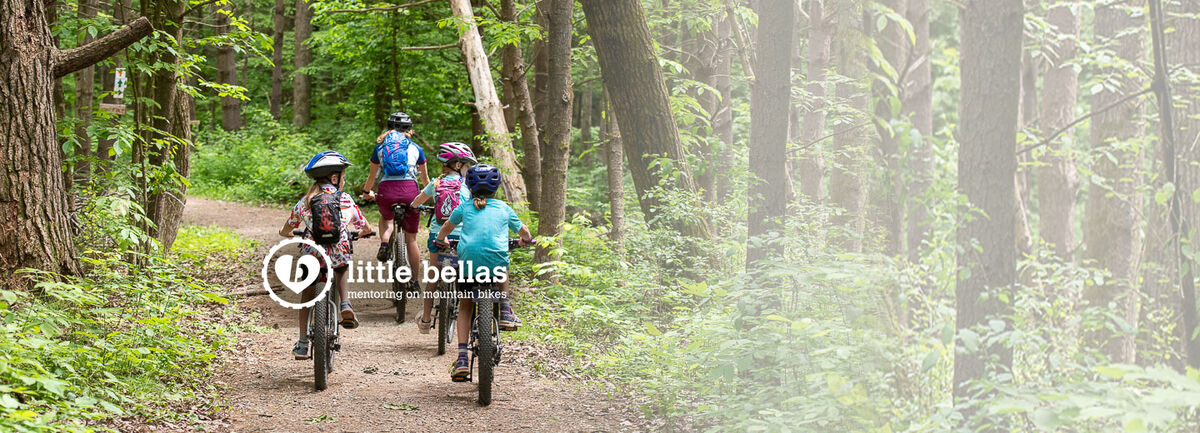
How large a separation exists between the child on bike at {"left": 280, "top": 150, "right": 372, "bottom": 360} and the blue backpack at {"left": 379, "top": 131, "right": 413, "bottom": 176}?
187cm

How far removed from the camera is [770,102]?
7508 mm

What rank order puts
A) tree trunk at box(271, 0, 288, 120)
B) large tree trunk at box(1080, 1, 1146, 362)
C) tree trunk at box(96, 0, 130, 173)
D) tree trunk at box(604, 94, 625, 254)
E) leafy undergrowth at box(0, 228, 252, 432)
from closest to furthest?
1. leafy undergrowth at box(0, 228, 252, 432)
2. tree trunk at box(96, 0, 130, 173)
3. large tree trunk at box(1080, 1, 1146, 362)
4. tree trunk at box(604, 94, 625, 254)
5. tree trunk at box(271, 0, 288, 120)

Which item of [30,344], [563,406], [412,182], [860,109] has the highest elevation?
[860,109]

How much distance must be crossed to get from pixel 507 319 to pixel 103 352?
299 centimetres

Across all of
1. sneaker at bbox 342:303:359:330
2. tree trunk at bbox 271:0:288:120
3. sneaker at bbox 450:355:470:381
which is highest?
tree trunk at bbox 271:0:288:120

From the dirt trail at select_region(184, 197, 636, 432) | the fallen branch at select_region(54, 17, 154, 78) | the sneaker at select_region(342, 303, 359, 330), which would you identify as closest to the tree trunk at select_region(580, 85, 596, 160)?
the dirt trail at select_region(184, 197, 636, 432)

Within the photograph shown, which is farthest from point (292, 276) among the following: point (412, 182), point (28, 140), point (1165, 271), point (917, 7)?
point (1165, 271)

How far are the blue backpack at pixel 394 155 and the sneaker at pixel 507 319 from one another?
105 inches

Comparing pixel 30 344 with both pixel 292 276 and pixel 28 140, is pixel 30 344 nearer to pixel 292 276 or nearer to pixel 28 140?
pixel 28 140

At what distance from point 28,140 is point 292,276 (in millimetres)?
5916

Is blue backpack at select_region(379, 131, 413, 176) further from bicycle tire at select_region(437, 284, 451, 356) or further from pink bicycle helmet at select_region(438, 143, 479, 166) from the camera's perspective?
bicycle tire at select_region(437, 284, 451, 356)

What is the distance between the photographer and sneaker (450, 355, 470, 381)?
23.1ft

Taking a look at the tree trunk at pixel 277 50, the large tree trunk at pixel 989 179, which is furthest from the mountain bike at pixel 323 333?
the tree trunk at pixel 277 50

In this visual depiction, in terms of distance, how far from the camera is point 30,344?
17.3ft
